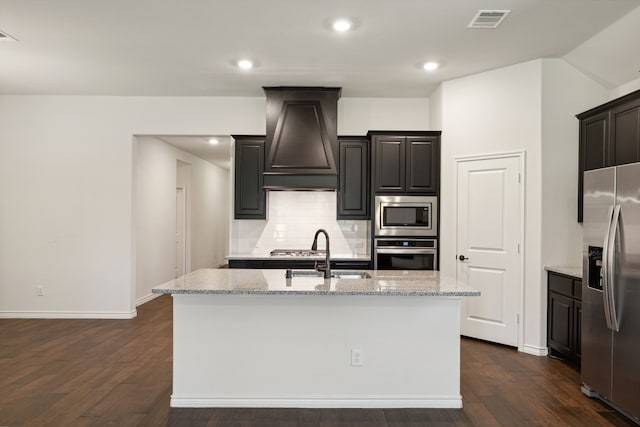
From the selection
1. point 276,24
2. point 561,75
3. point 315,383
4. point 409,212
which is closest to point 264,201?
point 409,212

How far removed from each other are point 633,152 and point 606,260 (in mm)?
1116

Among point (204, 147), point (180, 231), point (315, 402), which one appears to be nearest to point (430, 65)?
point (315, 402)

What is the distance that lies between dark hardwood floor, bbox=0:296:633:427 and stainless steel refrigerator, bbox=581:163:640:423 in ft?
0.78

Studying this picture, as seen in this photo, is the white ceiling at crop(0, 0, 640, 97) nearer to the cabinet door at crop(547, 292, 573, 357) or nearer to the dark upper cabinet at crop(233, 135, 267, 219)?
the dark upper cabinet at crop(233, 135, 267, 219)

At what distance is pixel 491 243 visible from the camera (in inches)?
178

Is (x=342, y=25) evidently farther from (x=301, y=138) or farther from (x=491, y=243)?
(x=491, y=243)

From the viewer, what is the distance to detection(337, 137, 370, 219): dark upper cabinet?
521 centimetres

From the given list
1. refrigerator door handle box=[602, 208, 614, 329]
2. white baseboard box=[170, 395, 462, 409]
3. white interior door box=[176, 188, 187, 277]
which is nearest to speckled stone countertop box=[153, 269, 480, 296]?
white baseboard box=[170, 395, 462, 409]

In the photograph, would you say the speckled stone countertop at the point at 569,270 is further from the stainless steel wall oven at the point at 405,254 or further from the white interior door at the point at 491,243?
the stainless steel wall oven at the point at 405,254

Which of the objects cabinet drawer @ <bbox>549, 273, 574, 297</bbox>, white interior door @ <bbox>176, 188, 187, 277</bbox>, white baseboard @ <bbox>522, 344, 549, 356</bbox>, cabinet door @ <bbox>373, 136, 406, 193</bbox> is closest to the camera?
cabinet drawer @ <bbox>549, 273, 574, 297</bbox>

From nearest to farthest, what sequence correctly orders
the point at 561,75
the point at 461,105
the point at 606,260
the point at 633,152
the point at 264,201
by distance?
1. the point at 606,260
2. the point at 633,152
3. the point at 561,75
4. the point at 461,105
5. the point at 264,201

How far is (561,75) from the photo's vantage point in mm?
4215

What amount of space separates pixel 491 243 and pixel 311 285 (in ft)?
8.18

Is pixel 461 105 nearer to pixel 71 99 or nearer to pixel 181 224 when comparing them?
pixel 71 99
